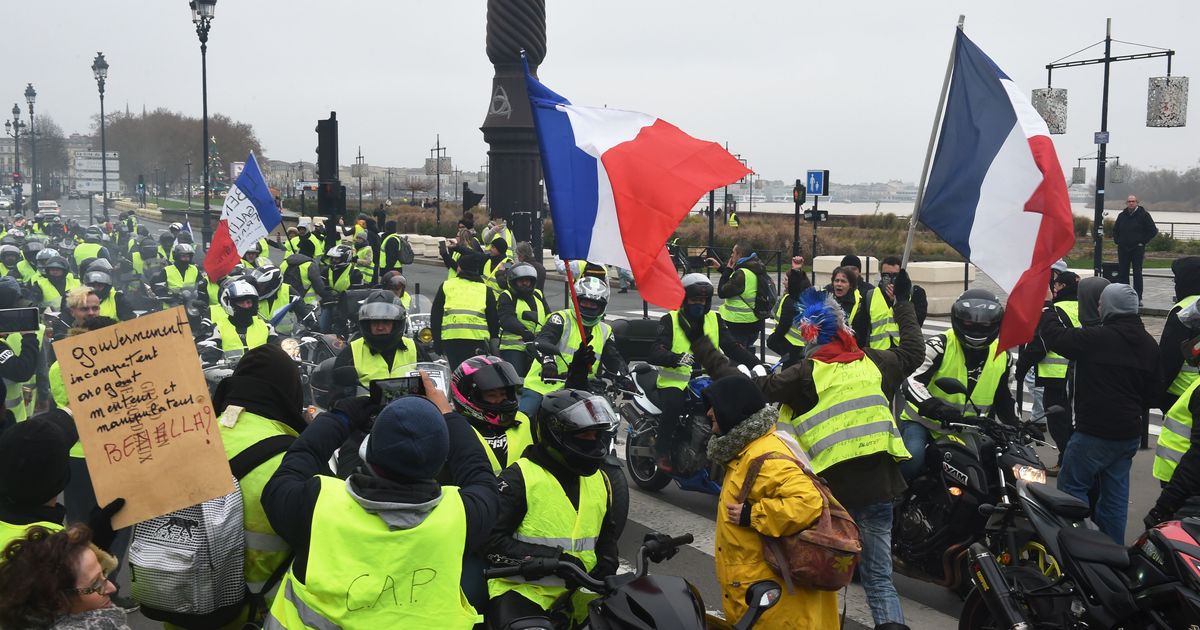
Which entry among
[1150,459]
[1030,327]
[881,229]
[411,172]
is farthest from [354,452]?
[411,172]

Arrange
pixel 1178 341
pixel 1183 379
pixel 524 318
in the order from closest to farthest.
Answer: pixel 1183 379 → pixel 1178 341 → pixel 524 318

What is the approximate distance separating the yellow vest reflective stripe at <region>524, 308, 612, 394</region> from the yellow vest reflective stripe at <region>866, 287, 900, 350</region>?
261cm

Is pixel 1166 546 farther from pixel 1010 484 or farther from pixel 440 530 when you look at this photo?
pixel 440 530

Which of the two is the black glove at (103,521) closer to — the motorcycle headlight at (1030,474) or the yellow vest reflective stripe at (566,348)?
the motorcycle headlight at (1030,474)

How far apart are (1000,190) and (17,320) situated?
6.30 meters

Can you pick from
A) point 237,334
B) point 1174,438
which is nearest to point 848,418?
point 1174,438

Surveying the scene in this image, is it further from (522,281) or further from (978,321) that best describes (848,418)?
(522,281)

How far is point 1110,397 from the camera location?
648 cm

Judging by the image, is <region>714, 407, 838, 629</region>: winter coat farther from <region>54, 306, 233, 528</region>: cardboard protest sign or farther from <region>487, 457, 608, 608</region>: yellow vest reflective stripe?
<region>54, 306, 233, 528</region>: cardboard protest sign

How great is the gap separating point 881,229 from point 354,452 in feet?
132

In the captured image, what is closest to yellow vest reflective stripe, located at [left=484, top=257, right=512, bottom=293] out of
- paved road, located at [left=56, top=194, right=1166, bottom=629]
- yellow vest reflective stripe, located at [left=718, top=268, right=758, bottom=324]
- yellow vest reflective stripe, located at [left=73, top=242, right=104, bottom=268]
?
yellow vest reflective stripe, located at [left=718, top=268, right=758, bottom=324]

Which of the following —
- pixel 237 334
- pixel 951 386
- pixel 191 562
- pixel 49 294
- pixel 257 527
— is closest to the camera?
pixel 191 562

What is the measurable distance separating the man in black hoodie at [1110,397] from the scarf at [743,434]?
10.3 ft

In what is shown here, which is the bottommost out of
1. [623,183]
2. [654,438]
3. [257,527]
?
[654,438]
